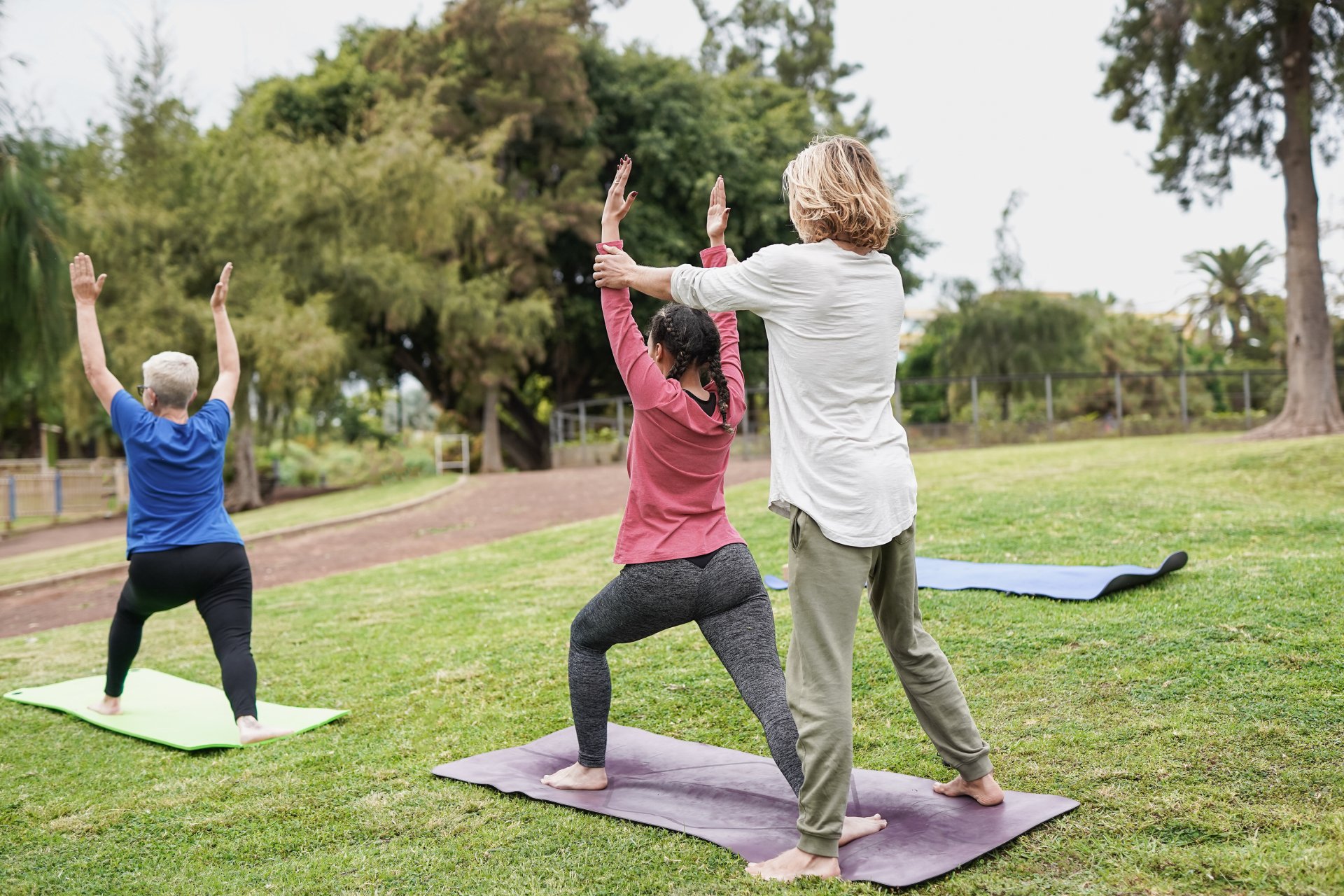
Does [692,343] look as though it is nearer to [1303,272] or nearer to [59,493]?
[1303,272]

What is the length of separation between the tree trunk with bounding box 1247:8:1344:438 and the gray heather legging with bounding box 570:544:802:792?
16372 mm

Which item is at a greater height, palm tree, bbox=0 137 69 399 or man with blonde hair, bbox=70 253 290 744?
palm tree, bbox=0 137 69 399

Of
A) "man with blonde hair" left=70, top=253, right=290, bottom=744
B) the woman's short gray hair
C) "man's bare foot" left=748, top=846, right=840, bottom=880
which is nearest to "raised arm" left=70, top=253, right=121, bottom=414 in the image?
"man with blonde hair" left=70, top=253, right=290, bottom=744

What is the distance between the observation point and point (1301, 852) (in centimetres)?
290

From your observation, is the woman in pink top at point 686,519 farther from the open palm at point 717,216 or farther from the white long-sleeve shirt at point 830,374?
the white long-sleeve shirt at point 830,374

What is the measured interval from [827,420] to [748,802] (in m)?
1.46

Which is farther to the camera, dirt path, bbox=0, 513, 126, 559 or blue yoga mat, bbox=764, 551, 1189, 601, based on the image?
dirt path, bbox=0, 513, 126, 559

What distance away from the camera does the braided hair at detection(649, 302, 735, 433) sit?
348 centimetres

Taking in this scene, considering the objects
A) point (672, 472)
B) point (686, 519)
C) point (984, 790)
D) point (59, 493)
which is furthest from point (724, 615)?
point (59, 493)

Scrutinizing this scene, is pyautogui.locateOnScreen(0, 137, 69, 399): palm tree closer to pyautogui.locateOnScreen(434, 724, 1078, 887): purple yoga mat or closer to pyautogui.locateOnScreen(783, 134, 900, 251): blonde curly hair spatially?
pyautogui.locateOnScreen(434, 724, 1078, 887): purple yoga mat

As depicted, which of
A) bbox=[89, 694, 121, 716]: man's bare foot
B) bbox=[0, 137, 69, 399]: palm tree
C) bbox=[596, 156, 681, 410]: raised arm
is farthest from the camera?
bbox=[0, 137, 69, 399]: palm tree

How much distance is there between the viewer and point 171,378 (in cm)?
478

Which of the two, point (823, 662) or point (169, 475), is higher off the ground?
point (169, 475)

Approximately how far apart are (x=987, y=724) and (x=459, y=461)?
24.0 metres
